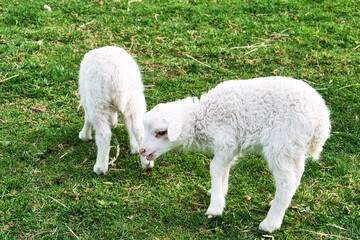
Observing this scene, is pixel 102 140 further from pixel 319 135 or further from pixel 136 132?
pixel 319 135

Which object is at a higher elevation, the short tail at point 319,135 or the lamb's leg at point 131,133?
the short tail at point 319,135

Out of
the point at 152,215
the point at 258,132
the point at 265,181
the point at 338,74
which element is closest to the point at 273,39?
the point at 338,74

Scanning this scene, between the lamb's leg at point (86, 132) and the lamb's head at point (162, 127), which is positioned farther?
the lamb's leg at point (86, 132)

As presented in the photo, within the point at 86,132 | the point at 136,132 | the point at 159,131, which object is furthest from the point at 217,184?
the point at 86,132

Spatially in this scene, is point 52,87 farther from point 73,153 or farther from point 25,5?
point 25,5

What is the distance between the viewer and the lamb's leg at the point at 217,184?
15.1 ft

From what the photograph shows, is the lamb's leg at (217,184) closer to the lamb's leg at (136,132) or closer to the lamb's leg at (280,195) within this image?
the lamb's leg at (280,195)

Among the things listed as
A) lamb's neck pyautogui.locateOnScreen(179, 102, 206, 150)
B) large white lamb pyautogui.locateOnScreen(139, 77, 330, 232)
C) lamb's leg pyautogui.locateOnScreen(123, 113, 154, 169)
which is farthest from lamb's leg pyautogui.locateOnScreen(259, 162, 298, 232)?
lamb's leg pyautogui.locateOnScreen(123, 113, 154, 169)

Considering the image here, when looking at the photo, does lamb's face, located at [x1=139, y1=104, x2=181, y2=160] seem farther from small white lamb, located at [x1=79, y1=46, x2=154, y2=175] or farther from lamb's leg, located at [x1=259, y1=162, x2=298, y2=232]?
lamb's leg, located at [x1=259, y1=162, x2=298, y2=232]

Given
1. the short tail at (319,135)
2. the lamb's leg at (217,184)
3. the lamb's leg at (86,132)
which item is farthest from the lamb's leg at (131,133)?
the short tail at (319,135)

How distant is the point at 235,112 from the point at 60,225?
228 cm

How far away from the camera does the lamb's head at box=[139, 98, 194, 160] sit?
181 inches

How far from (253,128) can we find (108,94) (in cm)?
180

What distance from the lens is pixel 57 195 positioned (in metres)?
4.97
